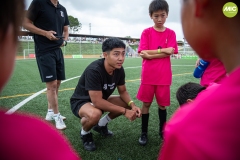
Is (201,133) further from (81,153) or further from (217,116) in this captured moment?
(81,153)

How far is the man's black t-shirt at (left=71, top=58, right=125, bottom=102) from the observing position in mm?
2982

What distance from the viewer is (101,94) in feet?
9.86

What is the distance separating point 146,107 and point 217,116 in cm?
283

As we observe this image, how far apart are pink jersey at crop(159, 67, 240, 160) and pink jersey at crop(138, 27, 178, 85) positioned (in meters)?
2.63

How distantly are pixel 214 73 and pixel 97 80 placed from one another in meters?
1.57

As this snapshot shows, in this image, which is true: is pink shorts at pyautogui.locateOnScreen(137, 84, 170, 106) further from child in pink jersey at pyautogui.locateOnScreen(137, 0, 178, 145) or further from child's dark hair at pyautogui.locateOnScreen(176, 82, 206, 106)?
child's dark hair at pyautogui.locateOnScreen(176, 82, 206, 106)

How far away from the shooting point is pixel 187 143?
519mm

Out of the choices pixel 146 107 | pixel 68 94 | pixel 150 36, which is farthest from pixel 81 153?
pixel 68 94

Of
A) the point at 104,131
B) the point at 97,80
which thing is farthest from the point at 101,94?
the point at 104,131

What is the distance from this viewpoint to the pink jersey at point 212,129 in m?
0.50

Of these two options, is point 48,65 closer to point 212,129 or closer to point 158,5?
point 158,5

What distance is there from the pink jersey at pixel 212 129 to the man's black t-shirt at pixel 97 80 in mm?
2471

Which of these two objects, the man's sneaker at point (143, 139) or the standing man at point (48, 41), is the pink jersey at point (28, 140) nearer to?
the man's sneaker at point (143, 139)

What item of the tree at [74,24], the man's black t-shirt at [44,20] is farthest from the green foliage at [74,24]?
the man's black t-shirt at [44,20]
